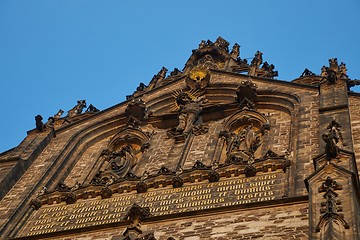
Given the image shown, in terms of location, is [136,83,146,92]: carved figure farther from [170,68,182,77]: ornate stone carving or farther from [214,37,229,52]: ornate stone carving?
[214,37,229,52]: ornate stone carving

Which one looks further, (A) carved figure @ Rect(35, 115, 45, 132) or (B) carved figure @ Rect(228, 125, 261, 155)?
(A) carved figure @ Rect(35, 115, 45, 132)

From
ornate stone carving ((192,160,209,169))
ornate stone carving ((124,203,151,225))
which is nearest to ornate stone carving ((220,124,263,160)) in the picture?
ornate stone carving ((192,160,209,169))

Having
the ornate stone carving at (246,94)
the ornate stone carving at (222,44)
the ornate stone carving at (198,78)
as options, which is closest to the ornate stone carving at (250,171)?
the ornate stone carving at (246,94)

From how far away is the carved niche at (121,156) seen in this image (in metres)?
17.5

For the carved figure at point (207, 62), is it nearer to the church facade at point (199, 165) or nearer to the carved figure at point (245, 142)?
the church facade at point (199, 165)

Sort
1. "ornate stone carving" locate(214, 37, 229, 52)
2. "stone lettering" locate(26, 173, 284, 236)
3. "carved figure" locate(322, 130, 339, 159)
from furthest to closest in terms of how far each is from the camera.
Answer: "ornate stone carving" locate(214, 37, 229, 52), "stone lettering" locate(26, 173, 284, 236), "carved figure" locate(322, 130, 339, 159)

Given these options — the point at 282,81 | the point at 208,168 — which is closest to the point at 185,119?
the point at 282,81

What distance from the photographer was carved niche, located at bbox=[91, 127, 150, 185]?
689 inches

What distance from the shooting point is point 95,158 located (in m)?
19.8

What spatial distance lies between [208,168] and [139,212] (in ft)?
8.34

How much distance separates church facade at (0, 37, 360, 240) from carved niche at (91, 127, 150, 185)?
4 centimetres

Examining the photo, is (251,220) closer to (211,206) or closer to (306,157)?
(211,206)

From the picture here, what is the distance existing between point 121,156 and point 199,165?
412 cm

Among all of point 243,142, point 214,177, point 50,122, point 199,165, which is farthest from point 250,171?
point 50,122
